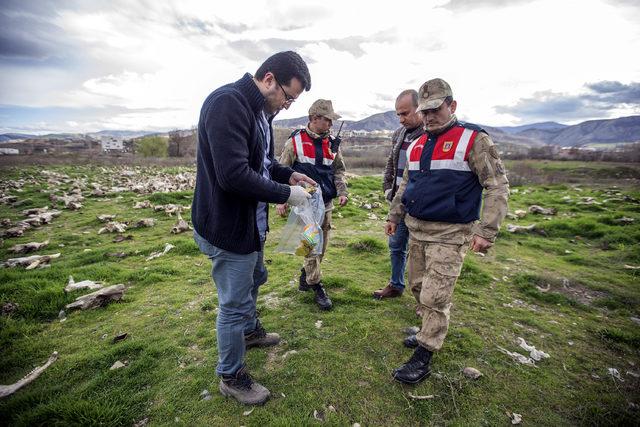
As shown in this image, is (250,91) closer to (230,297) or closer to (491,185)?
(230,297)

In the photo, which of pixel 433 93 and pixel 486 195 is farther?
pixel 433 93

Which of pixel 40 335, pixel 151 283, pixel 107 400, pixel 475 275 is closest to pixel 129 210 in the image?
pixel 151 283

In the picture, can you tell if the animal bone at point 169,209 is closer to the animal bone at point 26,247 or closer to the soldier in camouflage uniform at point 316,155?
the animal bone at point 26,247

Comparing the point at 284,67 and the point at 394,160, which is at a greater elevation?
the point at 284,67

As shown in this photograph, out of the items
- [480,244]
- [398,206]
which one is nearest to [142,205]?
[398,206]

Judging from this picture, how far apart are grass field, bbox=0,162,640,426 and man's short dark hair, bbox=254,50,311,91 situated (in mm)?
2838

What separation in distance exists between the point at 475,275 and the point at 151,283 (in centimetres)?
589

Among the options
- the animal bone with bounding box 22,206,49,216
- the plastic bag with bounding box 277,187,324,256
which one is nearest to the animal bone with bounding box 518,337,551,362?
the plastic bag with bounding box 277,187,324,256

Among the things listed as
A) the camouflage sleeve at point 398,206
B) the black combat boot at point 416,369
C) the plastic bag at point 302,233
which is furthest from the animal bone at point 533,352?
the plastic bag at point 302,233

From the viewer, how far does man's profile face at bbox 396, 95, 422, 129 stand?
4.03 meters

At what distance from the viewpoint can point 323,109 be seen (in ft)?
13.7

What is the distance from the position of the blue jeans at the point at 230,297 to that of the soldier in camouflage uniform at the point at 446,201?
5.37 feet

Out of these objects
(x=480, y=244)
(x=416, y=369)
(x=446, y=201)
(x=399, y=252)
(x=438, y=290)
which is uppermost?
(x=446, y=201)

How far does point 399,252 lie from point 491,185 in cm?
194
